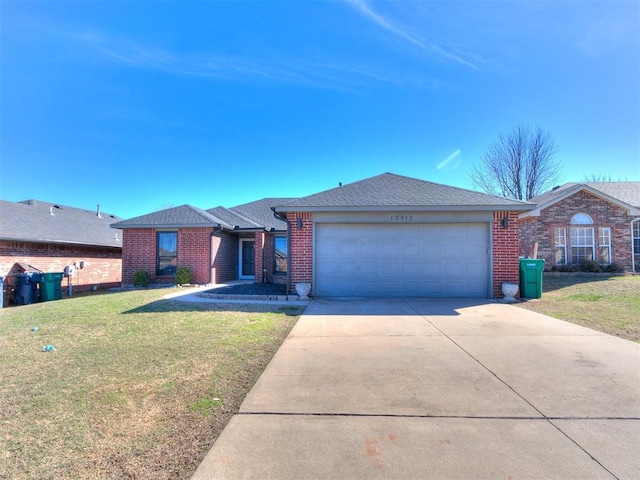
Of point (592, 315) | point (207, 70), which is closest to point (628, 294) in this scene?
point (592, 315)

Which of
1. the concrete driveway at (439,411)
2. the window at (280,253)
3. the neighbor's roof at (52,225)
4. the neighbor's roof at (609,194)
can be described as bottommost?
the concrete driveway at (439,411)

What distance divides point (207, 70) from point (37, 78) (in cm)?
546

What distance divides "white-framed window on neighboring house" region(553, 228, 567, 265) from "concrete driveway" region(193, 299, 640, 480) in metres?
13.2

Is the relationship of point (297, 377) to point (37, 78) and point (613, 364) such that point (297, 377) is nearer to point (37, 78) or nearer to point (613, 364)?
point (613, 364)

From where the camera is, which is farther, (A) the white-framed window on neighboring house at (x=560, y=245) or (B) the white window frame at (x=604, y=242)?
(A) the white-framed window on neighboring house at (x=560, y=245)

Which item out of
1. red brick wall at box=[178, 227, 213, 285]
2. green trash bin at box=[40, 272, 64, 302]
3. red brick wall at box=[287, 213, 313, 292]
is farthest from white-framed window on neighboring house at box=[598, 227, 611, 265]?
green trash bin at box=[40, 272, 64, 302]

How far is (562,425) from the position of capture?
2699 millimetres

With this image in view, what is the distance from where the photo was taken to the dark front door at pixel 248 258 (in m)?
16.6

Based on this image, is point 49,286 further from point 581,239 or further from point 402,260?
point 581,239

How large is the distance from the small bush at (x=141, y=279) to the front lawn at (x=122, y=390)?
22.2 ft

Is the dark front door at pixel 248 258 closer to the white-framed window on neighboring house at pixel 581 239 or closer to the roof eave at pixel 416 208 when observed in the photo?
the roof eave at pixel 416 208

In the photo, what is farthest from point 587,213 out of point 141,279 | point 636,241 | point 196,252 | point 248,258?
point 141,279

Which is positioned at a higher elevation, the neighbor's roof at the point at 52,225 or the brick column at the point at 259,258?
the neighbor's roof at the point at 52,225

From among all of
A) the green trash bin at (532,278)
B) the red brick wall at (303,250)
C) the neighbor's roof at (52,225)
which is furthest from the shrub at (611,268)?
the neighbor's roof at (52,225)
